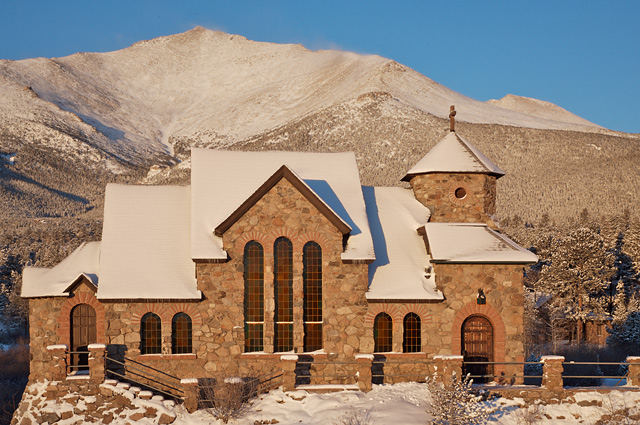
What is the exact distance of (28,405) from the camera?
21.5 metres

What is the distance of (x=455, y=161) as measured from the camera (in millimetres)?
28469

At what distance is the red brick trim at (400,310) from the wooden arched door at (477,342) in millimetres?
1446

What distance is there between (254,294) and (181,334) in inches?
107

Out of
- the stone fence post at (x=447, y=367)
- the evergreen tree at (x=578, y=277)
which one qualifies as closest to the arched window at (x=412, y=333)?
the stone fence post at (x=447, y=367)

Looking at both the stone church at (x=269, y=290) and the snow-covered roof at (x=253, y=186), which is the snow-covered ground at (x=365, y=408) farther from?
the snow-covered roof at (x=253, y=186)

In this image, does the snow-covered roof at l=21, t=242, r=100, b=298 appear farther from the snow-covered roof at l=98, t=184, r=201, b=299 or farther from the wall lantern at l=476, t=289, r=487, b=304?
the wall lantern at l=476, t=289, r=487, b=304

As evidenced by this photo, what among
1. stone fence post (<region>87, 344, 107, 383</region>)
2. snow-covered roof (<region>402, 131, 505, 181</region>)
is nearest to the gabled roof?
stone fence post (<region>87, 344, 107, 383</region>)

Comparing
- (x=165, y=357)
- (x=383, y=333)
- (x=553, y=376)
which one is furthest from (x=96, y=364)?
(x=553, y=376)

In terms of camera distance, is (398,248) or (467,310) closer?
(467,310)

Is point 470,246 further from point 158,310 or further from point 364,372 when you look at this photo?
point 158,310

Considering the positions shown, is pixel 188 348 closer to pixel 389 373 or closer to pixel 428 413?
pixel 389 373

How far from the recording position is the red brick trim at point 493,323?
24609 millimetres

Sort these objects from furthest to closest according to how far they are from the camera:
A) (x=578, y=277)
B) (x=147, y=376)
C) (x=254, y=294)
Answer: (x=578, y=277)
(x=254, y=294)
(x=147, y=376)

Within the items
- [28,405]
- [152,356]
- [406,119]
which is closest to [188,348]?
[152,356]
